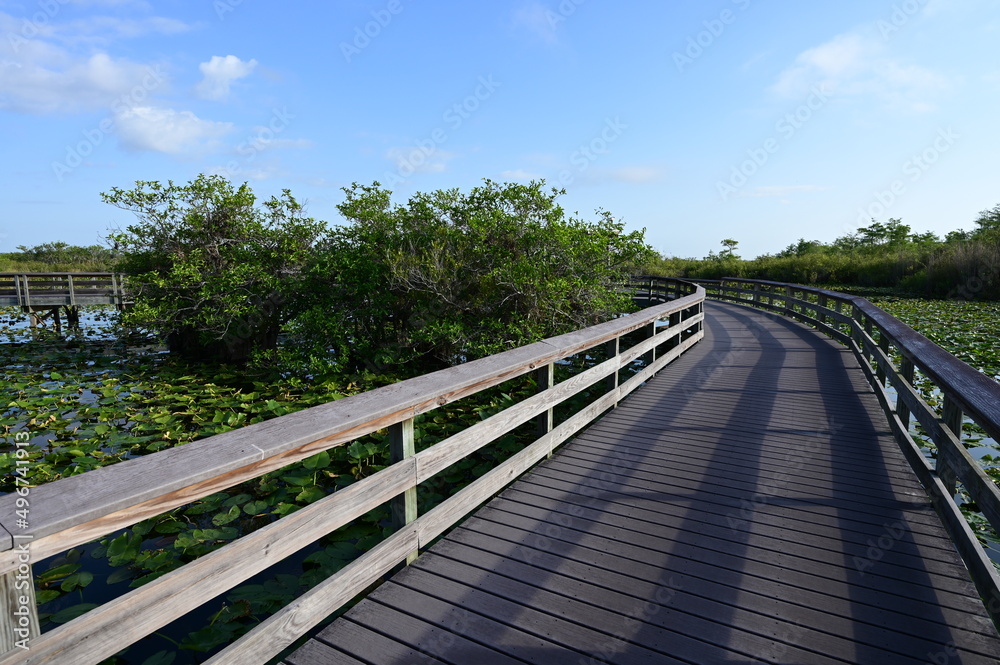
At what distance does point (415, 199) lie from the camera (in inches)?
422

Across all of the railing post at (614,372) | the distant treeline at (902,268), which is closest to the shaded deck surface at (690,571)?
the railing post at (614,372)

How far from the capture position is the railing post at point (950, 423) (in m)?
3.05

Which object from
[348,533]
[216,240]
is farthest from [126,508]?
[216,240]

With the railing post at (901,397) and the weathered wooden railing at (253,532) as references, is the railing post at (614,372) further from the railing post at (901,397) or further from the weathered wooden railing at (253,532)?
the railing post at (901,397)

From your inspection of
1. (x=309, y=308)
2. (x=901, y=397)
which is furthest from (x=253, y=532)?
(x=309, y=308)

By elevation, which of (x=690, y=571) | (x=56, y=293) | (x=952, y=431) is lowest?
(x=690, y=571)

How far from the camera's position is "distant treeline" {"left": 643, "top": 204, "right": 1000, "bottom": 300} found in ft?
69.5

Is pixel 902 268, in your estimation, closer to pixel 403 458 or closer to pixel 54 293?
pixel 403 458

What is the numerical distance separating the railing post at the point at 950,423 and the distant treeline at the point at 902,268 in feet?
41.6

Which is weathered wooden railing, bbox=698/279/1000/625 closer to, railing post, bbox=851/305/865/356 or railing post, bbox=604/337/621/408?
railing post, bbox=604/337/621/408

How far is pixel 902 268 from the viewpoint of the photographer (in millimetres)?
26859

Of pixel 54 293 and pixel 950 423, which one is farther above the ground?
pixel 54 293

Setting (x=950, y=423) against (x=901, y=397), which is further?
(x=901, y=397)

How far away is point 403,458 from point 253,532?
0.69 m
